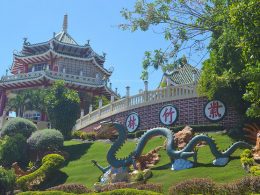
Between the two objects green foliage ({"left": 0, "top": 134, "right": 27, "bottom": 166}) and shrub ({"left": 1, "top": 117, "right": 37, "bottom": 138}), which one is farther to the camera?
shrub ({"left": 1, "top": 117, "right": 37, "bottom": 138})

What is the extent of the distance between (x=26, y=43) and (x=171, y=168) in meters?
30.4

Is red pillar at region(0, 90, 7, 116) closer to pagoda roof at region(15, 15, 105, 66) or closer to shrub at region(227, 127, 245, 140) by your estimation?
pagoda roof at region(15, 15, 105, 66)

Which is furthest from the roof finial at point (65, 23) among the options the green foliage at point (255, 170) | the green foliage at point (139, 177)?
the green foliage at point (255, 170)

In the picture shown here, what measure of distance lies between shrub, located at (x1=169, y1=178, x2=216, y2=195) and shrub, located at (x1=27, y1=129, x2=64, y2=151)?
429 inches

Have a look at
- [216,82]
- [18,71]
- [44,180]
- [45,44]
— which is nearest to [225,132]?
[216,82]

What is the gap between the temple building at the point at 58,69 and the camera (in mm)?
42188

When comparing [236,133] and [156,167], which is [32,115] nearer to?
[236,133]

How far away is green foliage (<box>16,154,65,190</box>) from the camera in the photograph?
64.0ft

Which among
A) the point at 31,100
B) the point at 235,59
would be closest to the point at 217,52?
the point at 235,59

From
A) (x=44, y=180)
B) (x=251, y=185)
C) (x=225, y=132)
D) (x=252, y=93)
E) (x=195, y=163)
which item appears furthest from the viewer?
(x=225, y=132)

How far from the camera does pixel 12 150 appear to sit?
23.3 m

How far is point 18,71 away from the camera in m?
48.3

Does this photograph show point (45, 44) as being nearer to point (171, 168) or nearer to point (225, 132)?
point (225, 132)

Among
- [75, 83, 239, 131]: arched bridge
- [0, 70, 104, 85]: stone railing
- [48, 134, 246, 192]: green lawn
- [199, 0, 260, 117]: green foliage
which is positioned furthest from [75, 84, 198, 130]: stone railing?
[0, 70, 104, 85]: stone railing
